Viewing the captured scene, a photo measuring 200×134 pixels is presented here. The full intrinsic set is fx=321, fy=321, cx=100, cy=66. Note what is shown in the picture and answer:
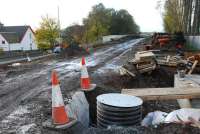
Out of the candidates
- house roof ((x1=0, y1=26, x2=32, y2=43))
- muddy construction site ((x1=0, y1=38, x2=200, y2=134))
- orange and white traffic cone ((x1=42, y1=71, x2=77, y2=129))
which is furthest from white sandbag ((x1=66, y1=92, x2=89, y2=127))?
house roof ((x1=0, y1=26, x2=32, y2=43))

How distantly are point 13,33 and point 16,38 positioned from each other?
173cm

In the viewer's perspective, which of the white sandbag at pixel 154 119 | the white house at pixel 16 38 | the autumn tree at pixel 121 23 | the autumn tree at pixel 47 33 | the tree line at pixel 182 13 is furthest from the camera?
the autumn tree at pixel 121 23

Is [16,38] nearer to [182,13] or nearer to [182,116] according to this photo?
[182,13]

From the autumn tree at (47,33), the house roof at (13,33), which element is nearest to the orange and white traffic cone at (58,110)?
the autumn tree at (47,33)

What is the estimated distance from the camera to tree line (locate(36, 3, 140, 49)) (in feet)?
197

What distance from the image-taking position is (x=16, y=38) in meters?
84.9

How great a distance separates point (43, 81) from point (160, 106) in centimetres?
524

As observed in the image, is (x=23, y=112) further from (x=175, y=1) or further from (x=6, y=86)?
(x=175, y=1)

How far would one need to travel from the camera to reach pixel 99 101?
568cm

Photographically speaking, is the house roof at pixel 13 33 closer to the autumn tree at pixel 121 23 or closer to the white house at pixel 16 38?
the white house at pixel 16 38

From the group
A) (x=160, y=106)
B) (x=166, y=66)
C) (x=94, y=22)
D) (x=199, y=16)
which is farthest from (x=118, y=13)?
(x=160, y=106)

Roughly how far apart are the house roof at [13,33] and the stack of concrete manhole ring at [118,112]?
259 feet

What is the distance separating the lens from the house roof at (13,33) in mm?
82113

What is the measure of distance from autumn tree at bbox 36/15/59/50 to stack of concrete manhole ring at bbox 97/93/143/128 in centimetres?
5393
